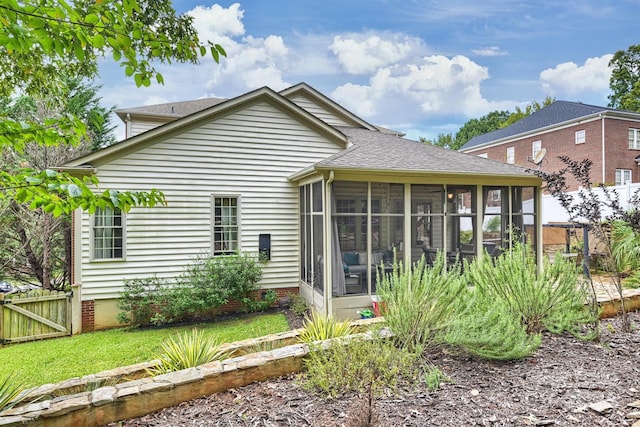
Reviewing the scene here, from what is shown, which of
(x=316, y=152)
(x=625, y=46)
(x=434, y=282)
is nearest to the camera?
(x=434, y=282)

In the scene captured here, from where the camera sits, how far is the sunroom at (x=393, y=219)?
7.00m

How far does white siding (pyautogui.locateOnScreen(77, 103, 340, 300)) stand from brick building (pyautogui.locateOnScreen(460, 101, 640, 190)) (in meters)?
16.4

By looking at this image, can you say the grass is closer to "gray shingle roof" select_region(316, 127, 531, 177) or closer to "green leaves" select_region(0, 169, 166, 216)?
"green leaves" select_region(0, 169, 166, 216)

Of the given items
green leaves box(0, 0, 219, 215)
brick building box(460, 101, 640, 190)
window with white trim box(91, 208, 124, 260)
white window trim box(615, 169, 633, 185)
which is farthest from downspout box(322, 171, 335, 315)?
white window trim box(615, 169, 633, 185)

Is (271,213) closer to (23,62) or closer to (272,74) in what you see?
(23,62)

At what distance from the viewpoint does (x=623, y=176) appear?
21672 millimetres

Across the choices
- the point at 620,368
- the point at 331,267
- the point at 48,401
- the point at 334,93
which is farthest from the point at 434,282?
the point at 334,93

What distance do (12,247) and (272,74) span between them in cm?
1208

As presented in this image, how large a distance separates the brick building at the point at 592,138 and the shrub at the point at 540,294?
1719cm

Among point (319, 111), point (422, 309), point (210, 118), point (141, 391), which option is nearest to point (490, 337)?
point (422, 309)

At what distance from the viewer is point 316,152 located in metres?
9.14

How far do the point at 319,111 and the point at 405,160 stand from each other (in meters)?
5.22

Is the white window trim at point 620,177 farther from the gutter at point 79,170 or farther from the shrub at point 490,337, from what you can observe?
the gutter at point 79,170

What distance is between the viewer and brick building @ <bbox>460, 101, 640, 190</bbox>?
829 inches
